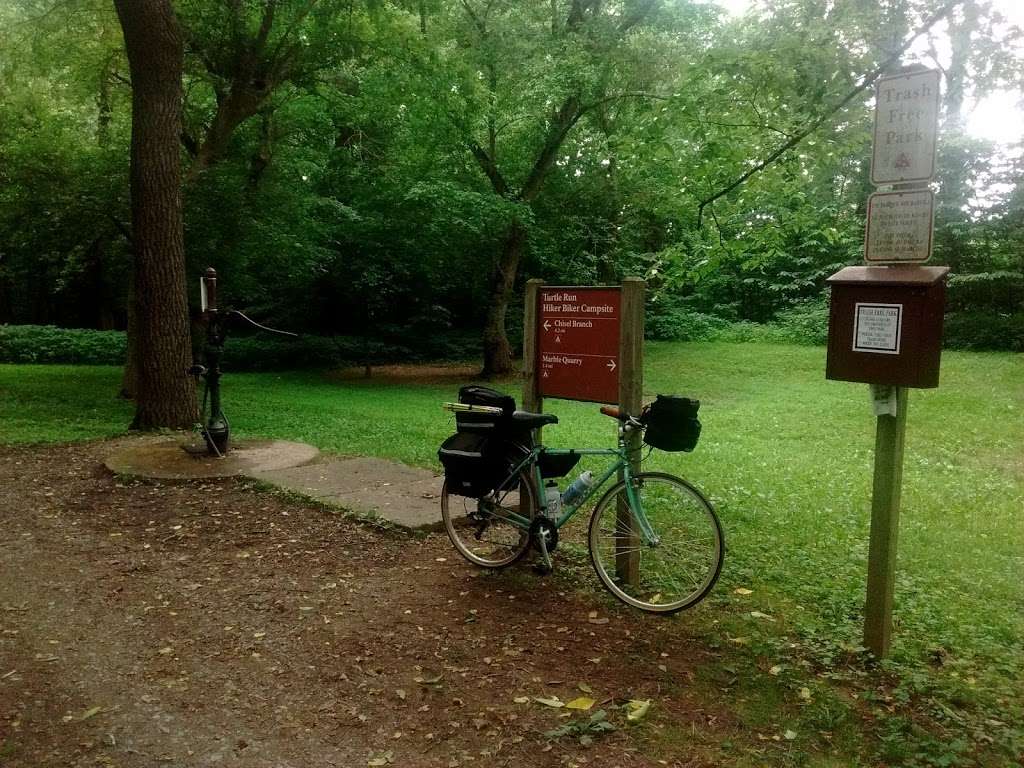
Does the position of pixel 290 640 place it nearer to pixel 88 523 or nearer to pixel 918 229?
pixel 88 523

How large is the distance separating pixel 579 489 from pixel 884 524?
1646 millimetres

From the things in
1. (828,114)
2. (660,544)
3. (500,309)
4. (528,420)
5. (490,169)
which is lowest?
(660,544)

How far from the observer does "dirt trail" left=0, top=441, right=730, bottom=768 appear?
121 inches

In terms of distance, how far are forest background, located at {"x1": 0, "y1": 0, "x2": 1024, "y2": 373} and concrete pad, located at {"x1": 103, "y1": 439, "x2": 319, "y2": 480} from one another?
4009mm

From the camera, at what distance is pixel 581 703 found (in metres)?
3.36

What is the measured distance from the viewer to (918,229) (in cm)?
348

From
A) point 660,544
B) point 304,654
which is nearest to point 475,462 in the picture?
point 660,544

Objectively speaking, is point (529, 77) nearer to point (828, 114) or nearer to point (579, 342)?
point (828, 114)

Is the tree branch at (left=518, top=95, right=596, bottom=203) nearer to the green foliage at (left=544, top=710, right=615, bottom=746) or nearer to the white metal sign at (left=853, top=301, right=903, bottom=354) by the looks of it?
the white metal sign at (left=853, top=301, right=903, bottom=354)

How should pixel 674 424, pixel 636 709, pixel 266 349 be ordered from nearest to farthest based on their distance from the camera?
pixel 636 709 → pixel 674 424 → pixel 266 349

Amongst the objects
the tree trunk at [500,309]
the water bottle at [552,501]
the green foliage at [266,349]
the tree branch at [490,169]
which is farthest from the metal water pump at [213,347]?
the green foliage at [266,349]

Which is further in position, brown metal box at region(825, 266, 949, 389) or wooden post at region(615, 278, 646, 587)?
wooden post at region(615, 278, 646, 587)

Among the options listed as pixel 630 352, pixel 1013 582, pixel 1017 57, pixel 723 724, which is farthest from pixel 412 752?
pixel 1017 57

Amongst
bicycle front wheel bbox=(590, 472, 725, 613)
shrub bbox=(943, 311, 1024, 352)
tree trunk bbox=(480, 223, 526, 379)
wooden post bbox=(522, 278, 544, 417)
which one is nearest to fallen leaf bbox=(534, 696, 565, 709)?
bicycle front wheel bbox=(590, 472, 725, 613)
